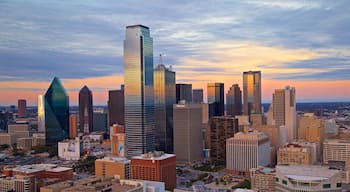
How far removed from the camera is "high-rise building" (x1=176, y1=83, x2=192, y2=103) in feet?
209

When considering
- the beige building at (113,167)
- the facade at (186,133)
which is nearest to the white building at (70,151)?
the facade at (186,133)

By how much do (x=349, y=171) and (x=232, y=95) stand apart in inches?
2097

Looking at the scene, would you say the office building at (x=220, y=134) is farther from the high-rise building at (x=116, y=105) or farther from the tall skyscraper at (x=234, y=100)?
the tall skyscraper at (x=234, y=100)

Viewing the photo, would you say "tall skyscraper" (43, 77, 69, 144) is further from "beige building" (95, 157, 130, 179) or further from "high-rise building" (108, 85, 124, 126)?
"beige building" (95, 157, 130, 179)

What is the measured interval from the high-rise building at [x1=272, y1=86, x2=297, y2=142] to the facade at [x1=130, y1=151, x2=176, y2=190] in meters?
31.5

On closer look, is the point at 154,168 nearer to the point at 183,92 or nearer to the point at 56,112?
the point at 183,92

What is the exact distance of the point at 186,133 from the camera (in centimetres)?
4850

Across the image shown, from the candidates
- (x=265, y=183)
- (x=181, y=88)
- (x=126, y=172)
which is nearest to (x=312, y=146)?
(x=265, y=183)

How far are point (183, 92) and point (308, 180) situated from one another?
43.6 meters

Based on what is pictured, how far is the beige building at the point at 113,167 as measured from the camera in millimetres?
32594

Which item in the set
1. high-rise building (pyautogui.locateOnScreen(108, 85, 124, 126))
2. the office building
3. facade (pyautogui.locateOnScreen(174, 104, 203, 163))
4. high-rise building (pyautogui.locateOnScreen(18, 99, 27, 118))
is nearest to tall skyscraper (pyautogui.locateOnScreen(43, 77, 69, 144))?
high-rise building (pyautogui.locateOnScreen(108, 85, 124, 126))

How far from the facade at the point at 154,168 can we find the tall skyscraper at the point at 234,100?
55.3 m

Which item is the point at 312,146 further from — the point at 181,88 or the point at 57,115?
the point at 57,115

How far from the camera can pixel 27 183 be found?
99.8 feet
